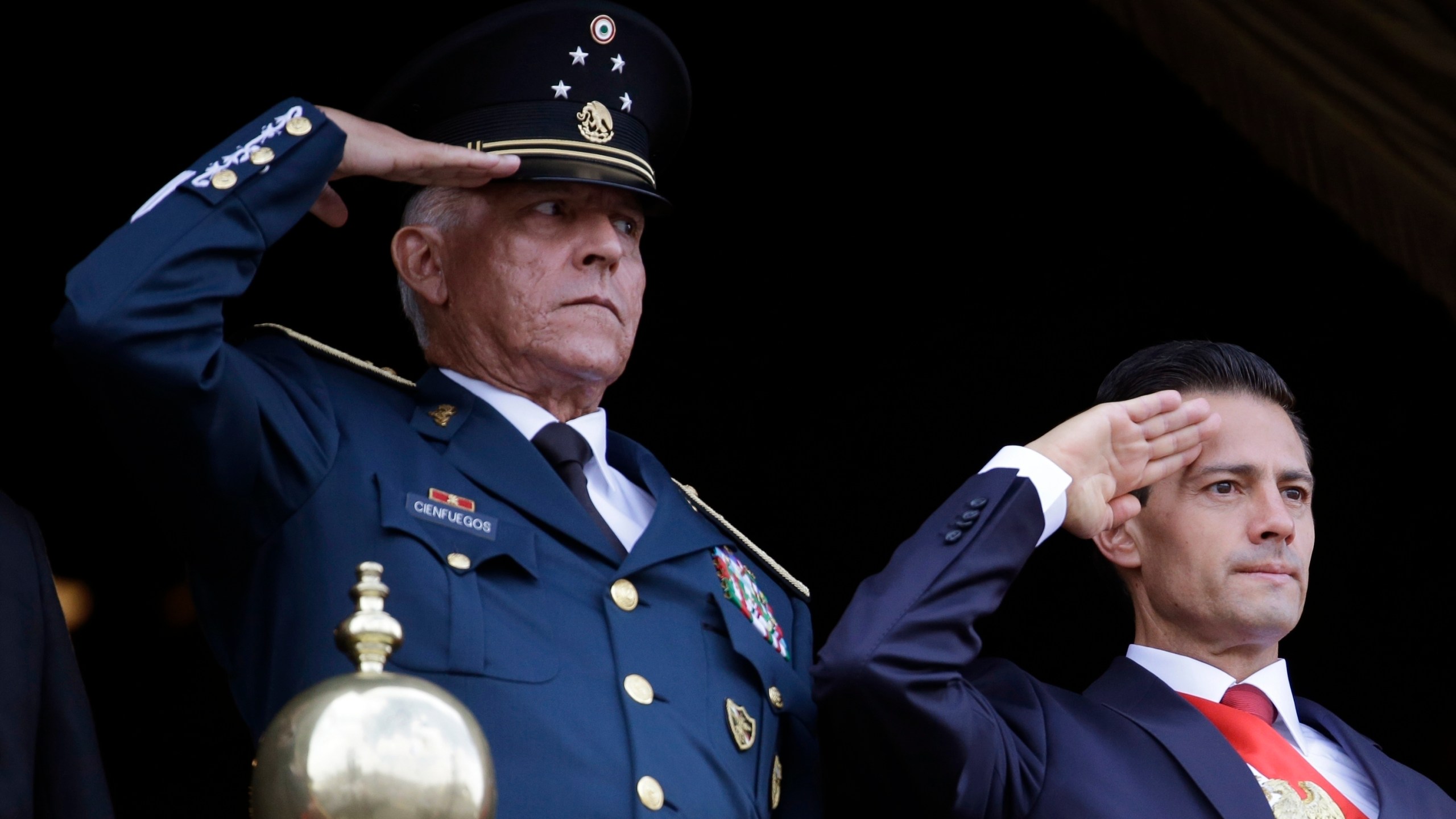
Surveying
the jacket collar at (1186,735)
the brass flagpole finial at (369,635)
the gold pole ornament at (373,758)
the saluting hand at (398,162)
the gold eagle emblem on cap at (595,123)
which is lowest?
the jacket collar at (1186,735)

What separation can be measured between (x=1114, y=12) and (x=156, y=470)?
210 cm

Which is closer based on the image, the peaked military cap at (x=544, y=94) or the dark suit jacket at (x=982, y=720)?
the dark suit jacket at (x=982, y=720)

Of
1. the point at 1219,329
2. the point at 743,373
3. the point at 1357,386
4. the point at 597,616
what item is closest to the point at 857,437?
the point at 743,373

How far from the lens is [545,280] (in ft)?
9.44

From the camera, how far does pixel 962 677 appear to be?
2.63 metres

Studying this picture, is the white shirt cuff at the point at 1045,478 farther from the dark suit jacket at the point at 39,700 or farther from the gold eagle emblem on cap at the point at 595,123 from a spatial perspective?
the dark suit jacket at the point at 39,700

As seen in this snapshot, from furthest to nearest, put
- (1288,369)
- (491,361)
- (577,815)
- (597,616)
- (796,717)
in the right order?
(1288,369)
(491,361)
(796,717)
(597,616)
(577,815)

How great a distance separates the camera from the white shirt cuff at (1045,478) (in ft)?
8.78

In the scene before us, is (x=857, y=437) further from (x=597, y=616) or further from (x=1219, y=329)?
(x=597, y=616)

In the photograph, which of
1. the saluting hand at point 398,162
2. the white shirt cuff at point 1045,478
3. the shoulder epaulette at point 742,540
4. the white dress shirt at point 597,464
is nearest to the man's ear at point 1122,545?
the white shirt cuff at point 1045,478

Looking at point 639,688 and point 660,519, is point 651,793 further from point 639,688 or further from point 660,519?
point 660,519

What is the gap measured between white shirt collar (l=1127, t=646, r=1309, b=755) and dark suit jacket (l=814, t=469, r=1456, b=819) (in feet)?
0.33

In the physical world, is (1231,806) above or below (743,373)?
below

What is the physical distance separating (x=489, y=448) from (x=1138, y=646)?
1.11m
